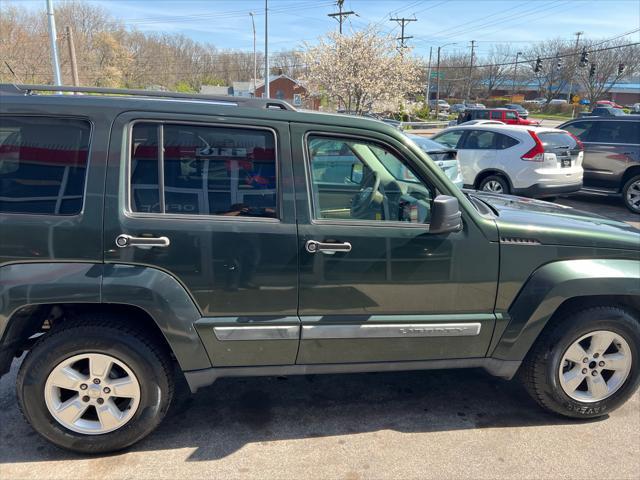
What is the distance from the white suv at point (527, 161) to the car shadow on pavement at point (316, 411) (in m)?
6.80

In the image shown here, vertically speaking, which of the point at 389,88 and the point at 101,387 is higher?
the point at 389,88

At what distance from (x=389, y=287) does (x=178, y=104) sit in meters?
1.50

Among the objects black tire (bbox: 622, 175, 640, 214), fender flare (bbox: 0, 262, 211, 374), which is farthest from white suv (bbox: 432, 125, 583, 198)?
fender flare (bbox: 0, 262, 211, 374)

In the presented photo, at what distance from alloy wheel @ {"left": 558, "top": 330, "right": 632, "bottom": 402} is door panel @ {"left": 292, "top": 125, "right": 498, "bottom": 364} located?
1.99ft

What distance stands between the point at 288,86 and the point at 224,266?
71799 mm

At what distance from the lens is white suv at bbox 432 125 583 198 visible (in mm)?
9344

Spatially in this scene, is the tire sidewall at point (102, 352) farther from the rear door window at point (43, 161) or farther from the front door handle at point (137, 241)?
the rear door window at point (43, 161)

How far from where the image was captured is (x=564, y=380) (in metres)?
2.98

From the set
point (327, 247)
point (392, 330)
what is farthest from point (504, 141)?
point (327, 247)

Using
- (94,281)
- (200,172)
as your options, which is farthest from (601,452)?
(94,281)

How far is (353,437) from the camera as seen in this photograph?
290 centimetres

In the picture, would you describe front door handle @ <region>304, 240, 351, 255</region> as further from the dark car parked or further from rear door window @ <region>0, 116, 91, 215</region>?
the dark car parked

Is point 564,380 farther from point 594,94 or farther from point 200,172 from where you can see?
point 594,94

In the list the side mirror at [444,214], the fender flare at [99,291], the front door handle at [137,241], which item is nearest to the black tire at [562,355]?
the side mirror at [444,214]
